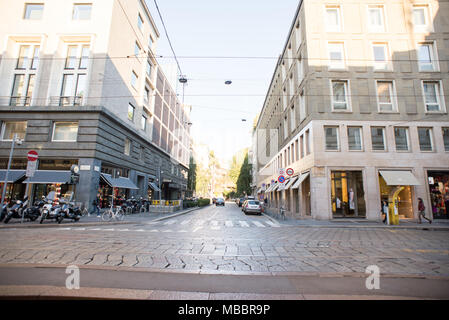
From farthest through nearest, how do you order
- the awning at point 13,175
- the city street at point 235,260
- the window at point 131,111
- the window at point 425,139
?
the window at point 131,111 → the window at point 425,139 → the awning at point 13,175 → the city street at point 235,260

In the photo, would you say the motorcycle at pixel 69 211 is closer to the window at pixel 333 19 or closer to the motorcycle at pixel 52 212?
the motorcycle at pixel 52 212

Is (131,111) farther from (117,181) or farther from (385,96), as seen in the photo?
(385,96)

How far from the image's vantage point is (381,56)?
62.3ft

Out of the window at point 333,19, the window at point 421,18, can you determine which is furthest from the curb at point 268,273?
the window at point 421,18

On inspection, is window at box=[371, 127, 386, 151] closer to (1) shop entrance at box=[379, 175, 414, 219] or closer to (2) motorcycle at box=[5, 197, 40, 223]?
(1) shop entrance at box=[379, 175, 414, 219]

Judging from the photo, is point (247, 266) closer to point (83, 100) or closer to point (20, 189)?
point (83, 100)

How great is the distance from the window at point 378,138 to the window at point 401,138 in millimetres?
1030

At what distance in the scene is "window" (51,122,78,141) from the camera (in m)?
18.3

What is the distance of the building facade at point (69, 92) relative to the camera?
699 inches

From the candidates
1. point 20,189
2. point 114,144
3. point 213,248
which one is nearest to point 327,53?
point 213,248

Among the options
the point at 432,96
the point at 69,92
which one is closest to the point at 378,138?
the point at 432,96

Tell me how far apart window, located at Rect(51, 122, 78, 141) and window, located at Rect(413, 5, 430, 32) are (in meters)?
30.6

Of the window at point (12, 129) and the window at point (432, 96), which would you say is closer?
the window at point (432, 96)

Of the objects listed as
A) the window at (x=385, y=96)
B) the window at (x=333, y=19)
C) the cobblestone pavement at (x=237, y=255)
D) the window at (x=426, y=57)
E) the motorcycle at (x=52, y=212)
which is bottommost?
the cobblestone pavement at (x=237, y=255)
